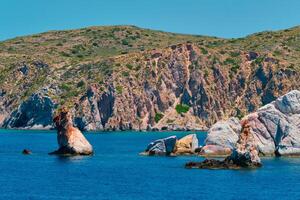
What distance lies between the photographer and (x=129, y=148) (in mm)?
158625

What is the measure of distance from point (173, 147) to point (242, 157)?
95.7 feet

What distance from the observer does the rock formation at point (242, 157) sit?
345ft

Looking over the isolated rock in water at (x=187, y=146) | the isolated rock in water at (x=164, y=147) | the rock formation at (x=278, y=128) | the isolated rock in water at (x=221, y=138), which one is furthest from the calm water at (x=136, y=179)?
the isolated rock in water at (x=187, y=146)

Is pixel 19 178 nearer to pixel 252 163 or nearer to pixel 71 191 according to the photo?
pixel 71 191

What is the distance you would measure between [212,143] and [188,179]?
34943mm

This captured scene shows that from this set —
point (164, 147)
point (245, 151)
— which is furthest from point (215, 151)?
point (245, 151)

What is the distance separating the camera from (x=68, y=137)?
13025cm

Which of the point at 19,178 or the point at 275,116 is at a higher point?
the point at 275,116

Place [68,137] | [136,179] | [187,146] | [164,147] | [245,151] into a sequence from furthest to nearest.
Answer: [187,146] < [164,147] < [68,137] < [245,151] < [136,179]

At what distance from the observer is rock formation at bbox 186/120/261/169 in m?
105

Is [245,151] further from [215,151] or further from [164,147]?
[164,147]

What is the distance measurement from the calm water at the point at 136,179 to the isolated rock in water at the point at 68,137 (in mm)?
2585

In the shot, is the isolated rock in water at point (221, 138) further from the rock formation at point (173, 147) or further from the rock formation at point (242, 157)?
the rock formation at point (242, 157)

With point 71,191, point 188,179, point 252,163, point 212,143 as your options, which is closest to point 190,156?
point 212,143
